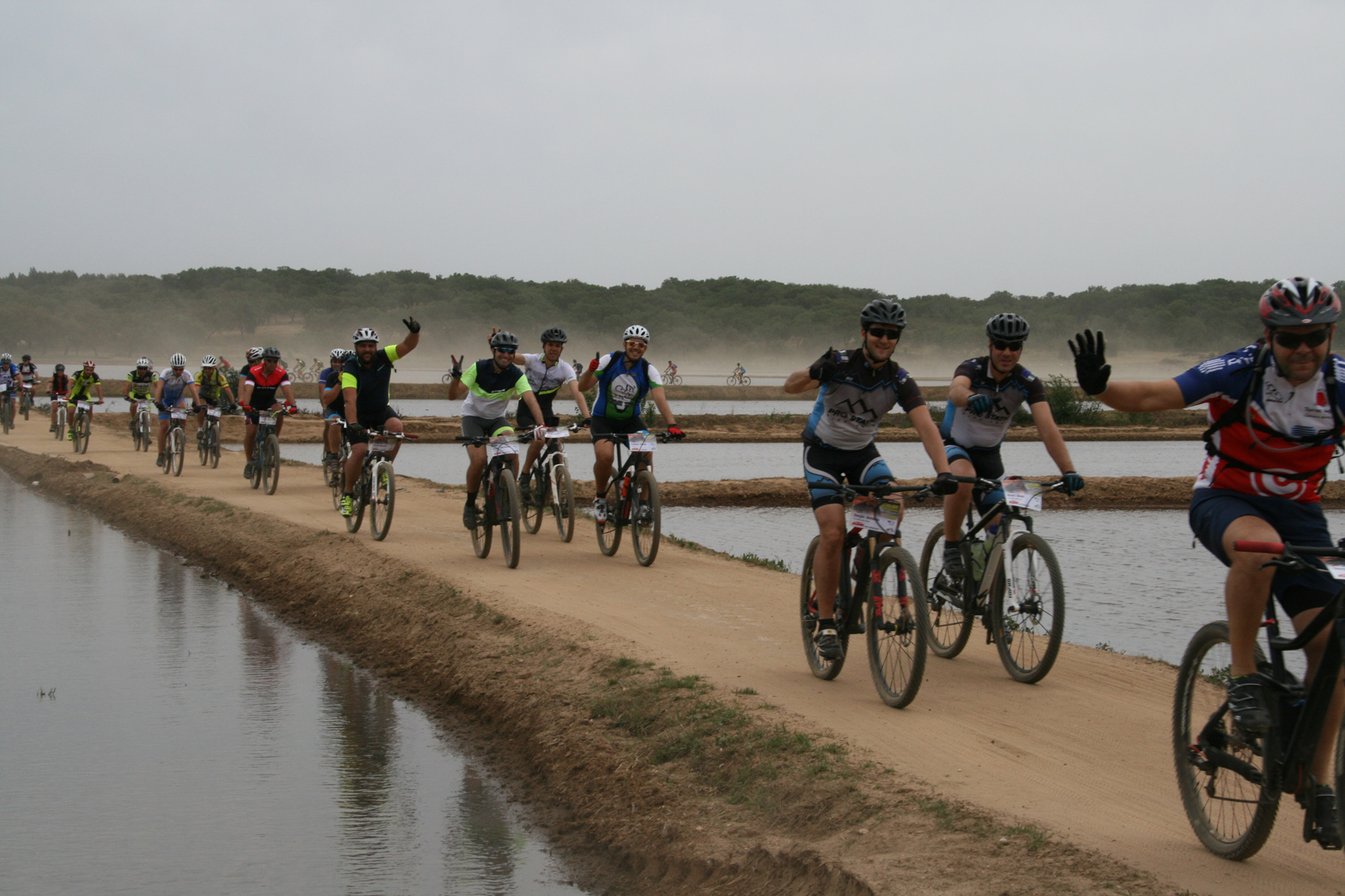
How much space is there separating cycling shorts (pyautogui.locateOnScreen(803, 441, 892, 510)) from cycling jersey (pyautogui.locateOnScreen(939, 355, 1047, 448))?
0.72 m

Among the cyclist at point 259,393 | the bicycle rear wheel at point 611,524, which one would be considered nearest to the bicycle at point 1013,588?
the bicycle rear wheel at point 611,524

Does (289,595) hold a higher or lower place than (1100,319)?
lower

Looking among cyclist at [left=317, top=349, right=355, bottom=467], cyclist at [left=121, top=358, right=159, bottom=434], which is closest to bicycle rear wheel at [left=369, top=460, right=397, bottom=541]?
cyclist at [left=317, top=349, right=355, bottom=467]

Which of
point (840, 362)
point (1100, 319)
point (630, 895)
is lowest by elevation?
point (630, 895)

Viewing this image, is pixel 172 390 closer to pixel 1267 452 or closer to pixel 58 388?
pixel 58 388

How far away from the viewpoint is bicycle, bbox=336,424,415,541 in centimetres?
1414

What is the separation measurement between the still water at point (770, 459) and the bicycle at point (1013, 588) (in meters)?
17.7

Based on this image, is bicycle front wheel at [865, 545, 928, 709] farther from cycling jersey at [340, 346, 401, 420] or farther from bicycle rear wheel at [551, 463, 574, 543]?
cycling jersey at [340, 346, 401, 420]

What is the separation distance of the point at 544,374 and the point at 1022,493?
25.3 ft

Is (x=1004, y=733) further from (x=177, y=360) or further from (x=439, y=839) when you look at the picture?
→ (x=177, y=360)

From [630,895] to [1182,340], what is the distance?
156221 millimetres

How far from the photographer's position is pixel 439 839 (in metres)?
5.96

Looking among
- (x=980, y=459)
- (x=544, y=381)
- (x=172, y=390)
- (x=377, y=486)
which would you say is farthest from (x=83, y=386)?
(x=980, y=459)

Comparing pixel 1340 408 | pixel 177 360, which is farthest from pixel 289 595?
pixel 177 360
